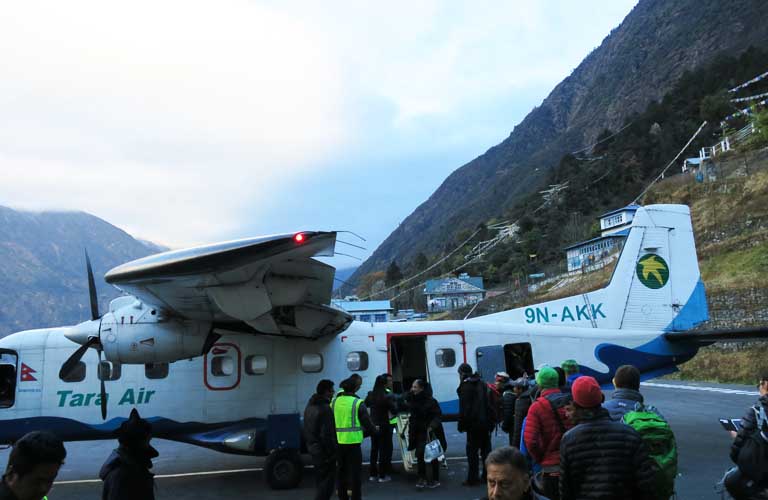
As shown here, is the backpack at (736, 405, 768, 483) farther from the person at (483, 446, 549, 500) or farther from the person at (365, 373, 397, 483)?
the person at (365, 373, 397, 483)

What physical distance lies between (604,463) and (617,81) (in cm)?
16720

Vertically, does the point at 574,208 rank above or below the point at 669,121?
below

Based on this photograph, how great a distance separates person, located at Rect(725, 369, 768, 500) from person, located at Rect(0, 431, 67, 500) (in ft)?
14.3

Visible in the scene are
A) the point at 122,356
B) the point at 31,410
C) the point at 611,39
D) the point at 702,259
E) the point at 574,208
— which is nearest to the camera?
the point at 122,356

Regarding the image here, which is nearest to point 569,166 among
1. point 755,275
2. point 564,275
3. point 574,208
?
point 574,208

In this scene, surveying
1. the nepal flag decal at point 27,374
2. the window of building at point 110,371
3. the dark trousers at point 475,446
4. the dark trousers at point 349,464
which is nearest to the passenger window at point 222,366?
the window of building at point 110,371

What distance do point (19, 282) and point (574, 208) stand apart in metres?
69.2

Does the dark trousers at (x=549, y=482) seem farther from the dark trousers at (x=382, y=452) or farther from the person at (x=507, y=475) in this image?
the dark trousers at (x=382, y=452)

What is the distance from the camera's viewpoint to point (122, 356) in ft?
26.1

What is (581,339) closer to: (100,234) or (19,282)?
(19,282)

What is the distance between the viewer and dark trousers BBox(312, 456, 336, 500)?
239 inches

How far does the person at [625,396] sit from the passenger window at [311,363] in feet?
18.6

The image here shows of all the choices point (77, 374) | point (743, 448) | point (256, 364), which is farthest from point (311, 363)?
point (743, 448)

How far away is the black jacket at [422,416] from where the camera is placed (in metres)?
7.73
